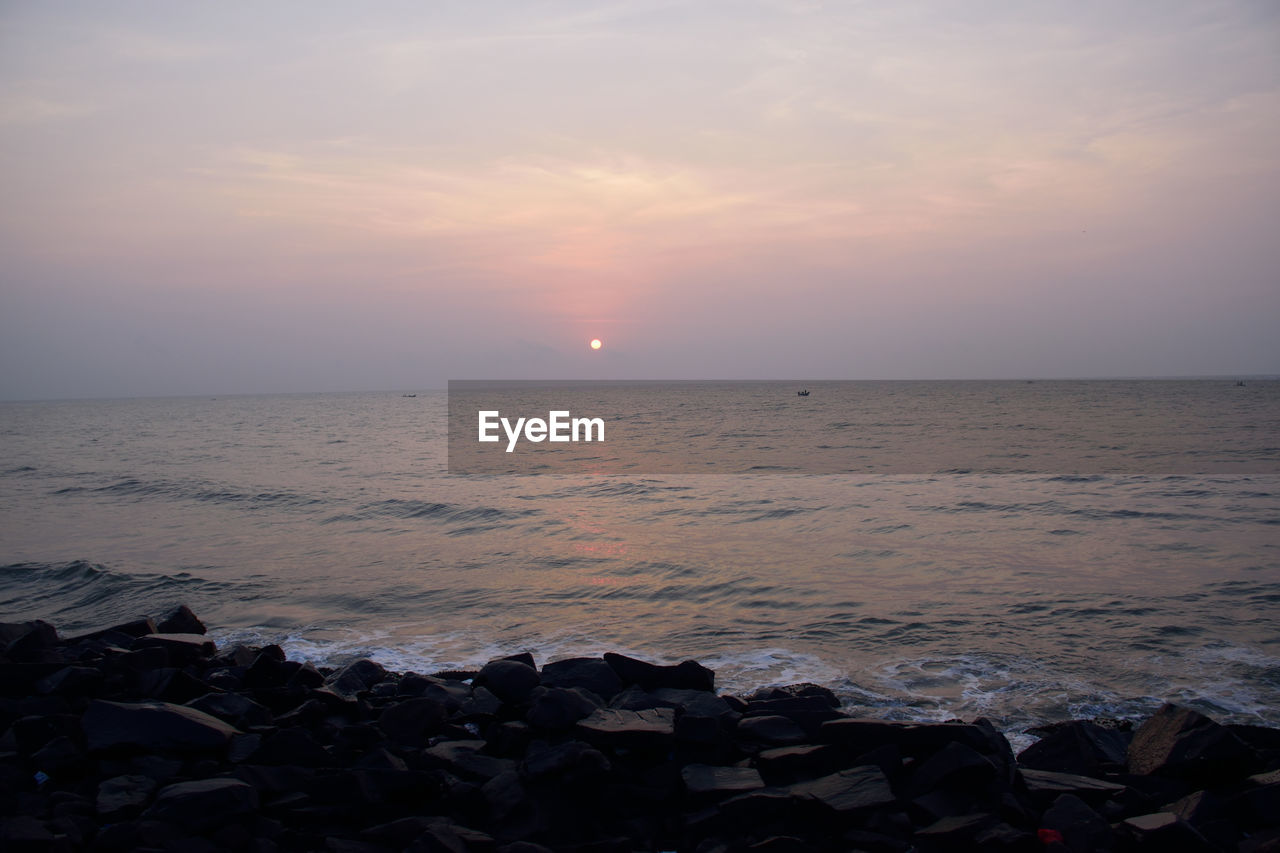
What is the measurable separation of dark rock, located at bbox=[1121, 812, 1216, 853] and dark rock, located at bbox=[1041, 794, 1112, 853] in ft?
0.63

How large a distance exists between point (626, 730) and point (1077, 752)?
13.5 ft

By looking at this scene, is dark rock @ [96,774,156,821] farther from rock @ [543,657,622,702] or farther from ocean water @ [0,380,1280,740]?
ocean water @ [0,380,1280,740]

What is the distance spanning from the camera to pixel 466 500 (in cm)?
2870

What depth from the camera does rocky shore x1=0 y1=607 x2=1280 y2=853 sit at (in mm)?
5934

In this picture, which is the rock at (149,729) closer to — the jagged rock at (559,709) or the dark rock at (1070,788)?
the jagged rock at (559,709)

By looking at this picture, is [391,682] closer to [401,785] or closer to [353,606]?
[401,785]

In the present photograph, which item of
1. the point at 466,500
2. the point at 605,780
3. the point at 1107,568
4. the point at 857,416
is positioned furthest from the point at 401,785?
the point at 857,416

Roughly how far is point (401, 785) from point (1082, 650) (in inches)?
373

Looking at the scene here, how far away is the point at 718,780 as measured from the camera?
259 inches

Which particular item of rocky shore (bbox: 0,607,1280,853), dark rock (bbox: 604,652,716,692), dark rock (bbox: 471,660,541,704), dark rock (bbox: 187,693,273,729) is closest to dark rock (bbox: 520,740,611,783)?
rocky shore (bbox: 0,607,1280,853)

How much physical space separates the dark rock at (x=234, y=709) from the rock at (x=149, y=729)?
0.57m

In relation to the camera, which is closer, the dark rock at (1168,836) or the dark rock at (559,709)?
the dark rock at (1168,836)

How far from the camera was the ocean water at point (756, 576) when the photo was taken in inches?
426

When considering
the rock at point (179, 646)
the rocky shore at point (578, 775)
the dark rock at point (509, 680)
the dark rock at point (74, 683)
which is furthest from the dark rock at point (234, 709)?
the dark rock at point (509, 680)
